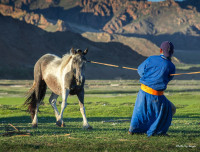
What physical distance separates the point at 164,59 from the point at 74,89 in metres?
3.55

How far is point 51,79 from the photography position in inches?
537

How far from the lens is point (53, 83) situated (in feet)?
44.3

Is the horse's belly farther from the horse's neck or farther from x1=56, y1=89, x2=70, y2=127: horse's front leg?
x1=56, y1=89, x2=70, y2=127: horse's front leg

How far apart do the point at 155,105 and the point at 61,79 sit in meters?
4.12

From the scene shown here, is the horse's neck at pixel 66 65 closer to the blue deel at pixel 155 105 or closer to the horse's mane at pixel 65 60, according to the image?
the horse's mane at pixel 65 60

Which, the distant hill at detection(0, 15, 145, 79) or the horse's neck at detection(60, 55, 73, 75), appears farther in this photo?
the distant hill at detection(0, 15, 145, 79)

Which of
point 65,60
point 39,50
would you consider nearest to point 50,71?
point 65,60

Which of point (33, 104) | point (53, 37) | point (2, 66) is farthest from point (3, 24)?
point (33, 104)

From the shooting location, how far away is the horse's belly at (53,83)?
13195mm

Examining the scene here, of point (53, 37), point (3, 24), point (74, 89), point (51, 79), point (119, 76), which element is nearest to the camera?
point (74, 89)

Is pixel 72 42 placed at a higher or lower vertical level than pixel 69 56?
lower

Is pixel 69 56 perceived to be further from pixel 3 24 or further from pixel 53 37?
pixel 53 37

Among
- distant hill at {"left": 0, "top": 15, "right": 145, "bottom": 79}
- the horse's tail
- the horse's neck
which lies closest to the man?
the horse's neck

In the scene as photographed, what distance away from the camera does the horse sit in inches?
474
